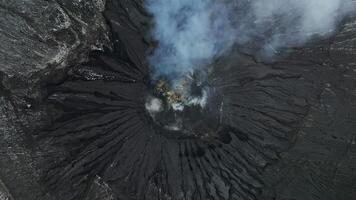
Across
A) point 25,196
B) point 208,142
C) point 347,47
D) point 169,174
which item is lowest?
point 25,196

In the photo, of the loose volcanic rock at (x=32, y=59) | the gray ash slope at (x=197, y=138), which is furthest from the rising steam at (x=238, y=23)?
the loose volcanic rock at (x=32, y=59)

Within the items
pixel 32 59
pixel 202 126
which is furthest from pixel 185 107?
pixel 32 59

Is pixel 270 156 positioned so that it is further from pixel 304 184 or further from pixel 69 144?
pixel 69 144

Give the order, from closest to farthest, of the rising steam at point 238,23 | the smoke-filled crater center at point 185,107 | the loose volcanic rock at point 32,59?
1. the loose volcanic rock at point 32,59
2. the rising steam at point 238,23
3. the smoke-filled crater center at point 185,107

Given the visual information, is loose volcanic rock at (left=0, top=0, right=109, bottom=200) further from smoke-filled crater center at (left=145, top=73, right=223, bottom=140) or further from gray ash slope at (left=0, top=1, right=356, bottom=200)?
smoke-filled crater center at (left=145, top=73, right=223, bottom=140)

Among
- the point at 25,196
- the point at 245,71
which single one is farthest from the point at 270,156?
the point at 25,196

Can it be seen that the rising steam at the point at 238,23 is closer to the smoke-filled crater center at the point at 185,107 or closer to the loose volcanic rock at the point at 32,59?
the smoke-filled crater center at the point at 185,107
